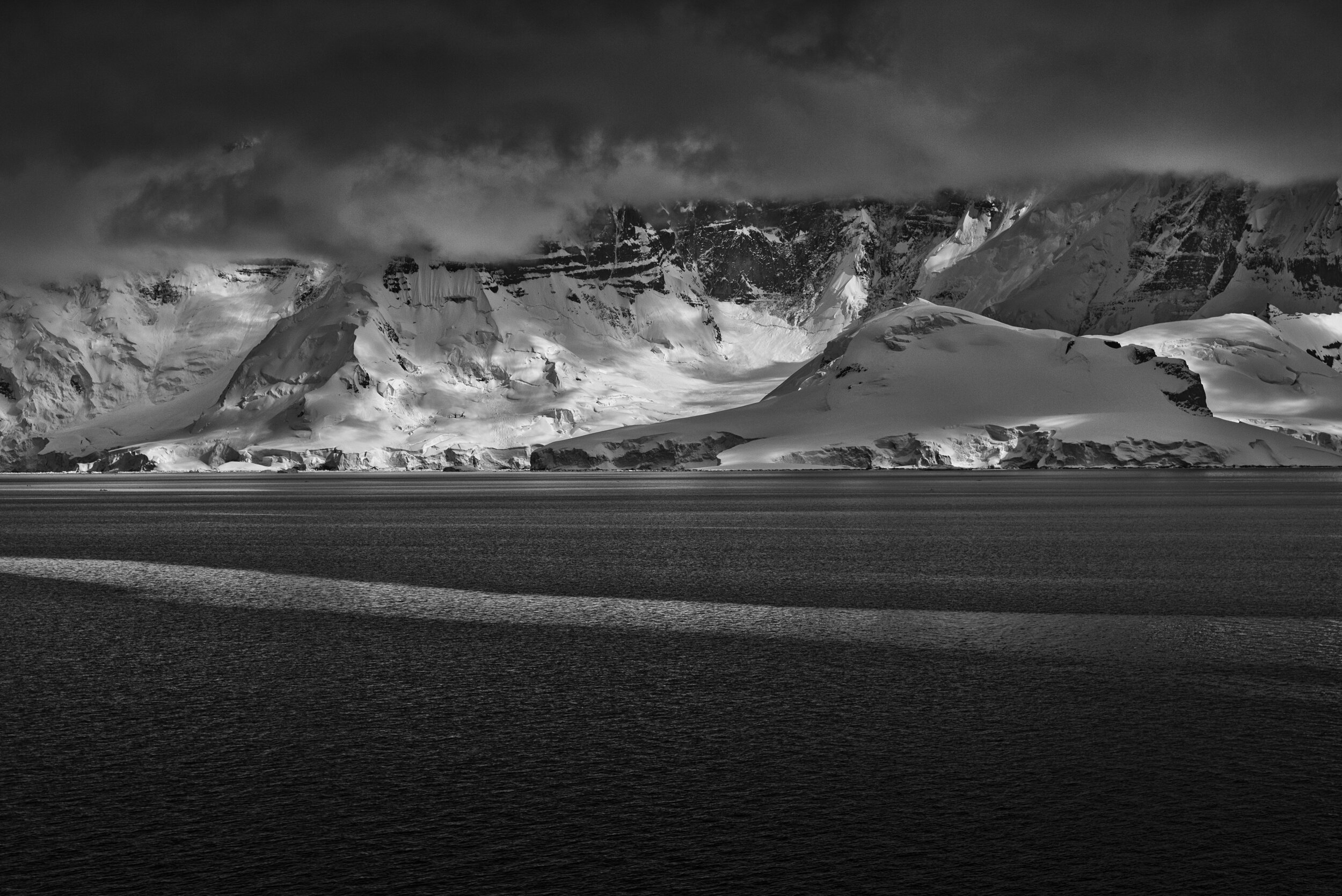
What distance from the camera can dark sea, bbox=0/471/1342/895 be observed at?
35.7 feet

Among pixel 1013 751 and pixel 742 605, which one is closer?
pixel 1013 751

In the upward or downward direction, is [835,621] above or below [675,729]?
below

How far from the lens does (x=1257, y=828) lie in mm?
11648

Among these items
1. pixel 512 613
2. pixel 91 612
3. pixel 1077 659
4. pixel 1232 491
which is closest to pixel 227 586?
pixel 91 612

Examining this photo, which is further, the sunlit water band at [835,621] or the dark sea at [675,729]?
the sunlit water band at [835,621]

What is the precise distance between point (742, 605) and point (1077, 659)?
30.9 feet

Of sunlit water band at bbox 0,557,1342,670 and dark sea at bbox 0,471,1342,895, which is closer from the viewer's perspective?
dark sea at bbox 0,471,1342,895

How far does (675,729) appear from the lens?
15.9 meters

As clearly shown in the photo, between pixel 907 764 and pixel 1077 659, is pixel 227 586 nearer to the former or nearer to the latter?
pixel 1077 659

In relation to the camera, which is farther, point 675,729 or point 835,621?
point 835,621

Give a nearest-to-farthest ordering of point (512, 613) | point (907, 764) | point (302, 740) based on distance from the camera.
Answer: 1. point (907, 764)
2. point (302, 740)
3. point (512, 613)

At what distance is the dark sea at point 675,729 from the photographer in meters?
10.9

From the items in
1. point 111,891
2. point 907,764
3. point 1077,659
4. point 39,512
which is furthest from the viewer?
point 39,512

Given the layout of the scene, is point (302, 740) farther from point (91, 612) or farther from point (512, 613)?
point (91, 612)
